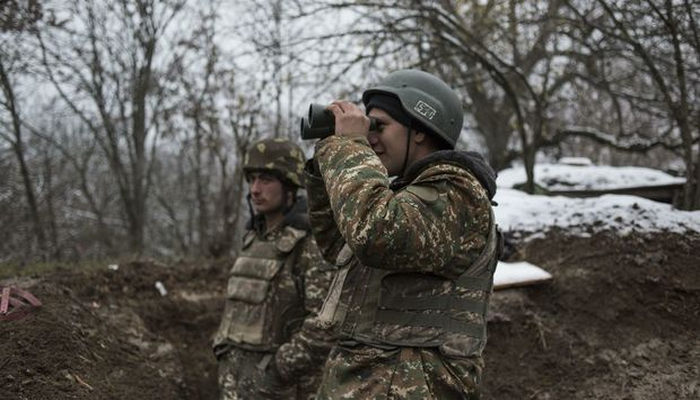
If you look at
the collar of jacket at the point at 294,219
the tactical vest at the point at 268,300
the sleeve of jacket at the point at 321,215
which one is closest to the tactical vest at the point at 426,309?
the sleeve of jacket at the point at 321,215

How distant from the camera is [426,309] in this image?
5.80 ft

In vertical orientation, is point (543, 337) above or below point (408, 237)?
below

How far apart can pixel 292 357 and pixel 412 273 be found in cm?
134

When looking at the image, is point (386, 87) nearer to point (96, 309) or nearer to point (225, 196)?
point (96, 309)

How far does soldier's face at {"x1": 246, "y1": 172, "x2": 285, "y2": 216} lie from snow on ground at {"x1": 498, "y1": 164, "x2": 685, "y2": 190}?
3.93 m

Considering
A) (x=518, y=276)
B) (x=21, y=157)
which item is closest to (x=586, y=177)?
(x=518, y=276)

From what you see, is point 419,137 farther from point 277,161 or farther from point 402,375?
point 277,161

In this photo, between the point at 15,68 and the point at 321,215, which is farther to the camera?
the point at 15,68

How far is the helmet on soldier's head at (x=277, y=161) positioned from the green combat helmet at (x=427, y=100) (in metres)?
1.48

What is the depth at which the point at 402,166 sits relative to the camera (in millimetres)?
2016

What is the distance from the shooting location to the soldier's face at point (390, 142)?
201 centimetres

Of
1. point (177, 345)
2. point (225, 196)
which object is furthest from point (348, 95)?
point (177, 345)

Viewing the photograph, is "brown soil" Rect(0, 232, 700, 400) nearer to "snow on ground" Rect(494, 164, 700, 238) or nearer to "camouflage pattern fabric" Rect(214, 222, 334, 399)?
"snow on ground" Rect(494, 164, 700, 238)

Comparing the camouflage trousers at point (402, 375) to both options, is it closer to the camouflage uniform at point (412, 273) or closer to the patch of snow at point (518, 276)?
the camouflage uniform at point (412, 273)
